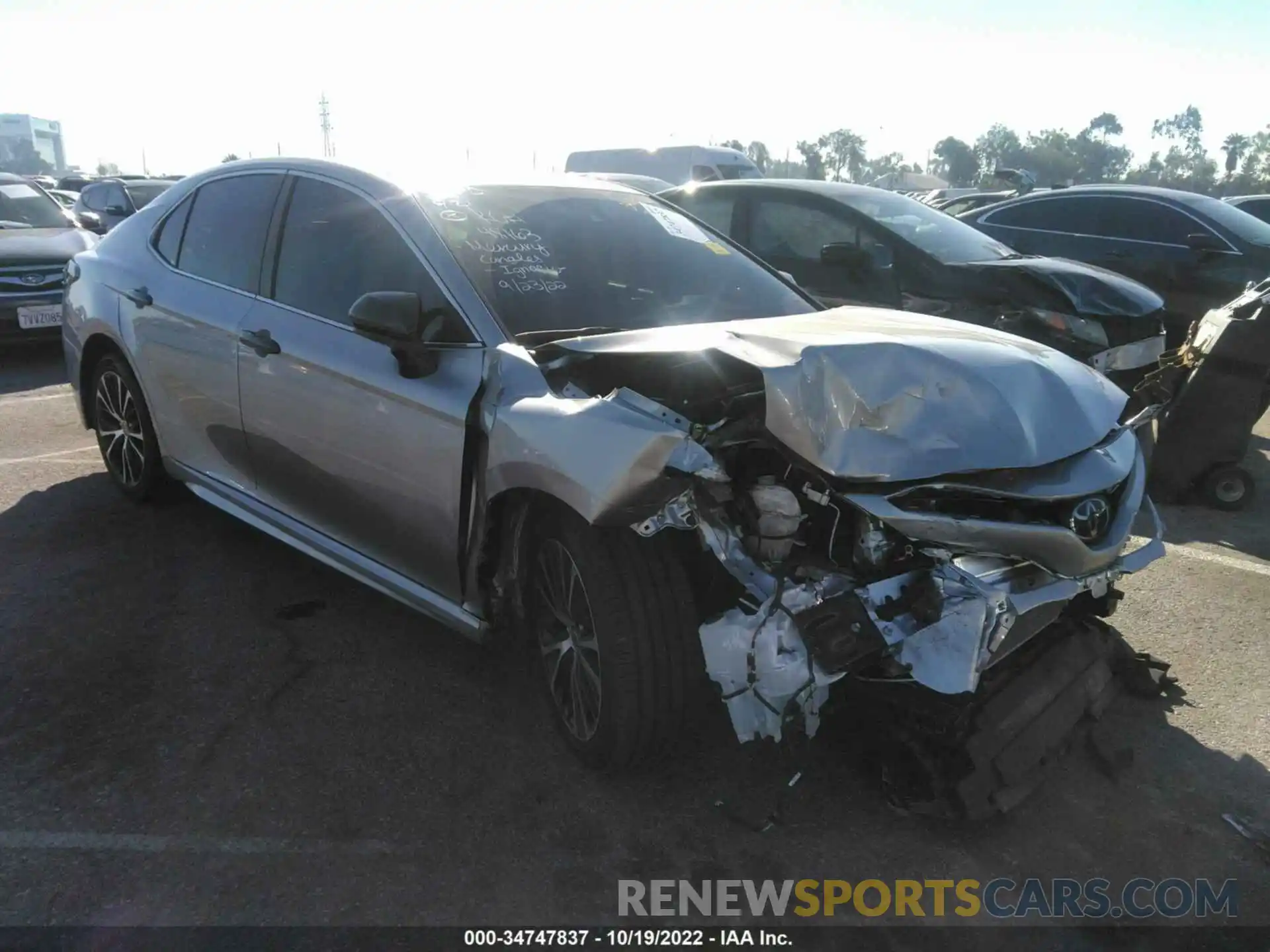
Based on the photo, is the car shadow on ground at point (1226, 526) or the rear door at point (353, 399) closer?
the rear door at point (353, 399)

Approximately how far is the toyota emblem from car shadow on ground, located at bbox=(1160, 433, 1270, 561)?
8.62ft

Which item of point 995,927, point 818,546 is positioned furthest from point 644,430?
point 995,927

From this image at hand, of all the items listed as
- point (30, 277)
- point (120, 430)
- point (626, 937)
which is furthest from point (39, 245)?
point (626, 937)

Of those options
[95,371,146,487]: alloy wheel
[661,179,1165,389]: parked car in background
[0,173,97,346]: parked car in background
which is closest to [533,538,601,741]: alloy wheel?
[95,371,146,487]: alloy wheel

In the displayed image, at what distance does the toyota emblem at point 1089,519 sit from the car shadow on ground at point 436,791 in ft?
2.23

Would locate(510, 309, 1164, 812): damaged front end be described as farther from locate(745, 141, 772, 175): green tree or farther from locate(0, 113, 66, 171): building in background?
locate(0, 113, 66, 171): building in background

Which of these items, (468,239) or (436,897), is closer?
(436,897)

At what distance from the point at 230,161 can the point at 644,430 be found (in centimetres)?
293

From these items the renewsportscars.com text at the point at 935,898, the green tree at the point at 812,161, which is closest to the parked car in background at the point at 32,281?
the renewsportscars.com text at the point at 935,898

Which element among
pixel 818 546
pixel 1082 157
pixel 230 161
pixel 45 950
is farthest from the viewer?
pixel 1082 157

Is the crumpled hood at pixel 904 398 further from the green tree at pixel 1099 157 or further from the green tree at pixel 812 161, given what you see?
the green tree at pixel 1099 157

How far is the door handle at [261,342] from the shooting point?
366 centimetres

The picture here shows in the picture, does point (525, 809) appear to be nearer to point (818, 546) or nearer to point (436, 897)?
point (436, 897)

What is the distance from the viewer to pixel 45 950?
227 cm
